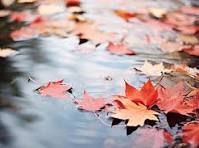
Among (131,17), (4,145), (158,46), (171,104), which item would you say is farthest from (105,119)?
(131,17)

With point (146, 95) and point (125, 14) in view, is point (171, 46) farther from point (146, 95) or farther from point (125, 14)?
point (146, 95)

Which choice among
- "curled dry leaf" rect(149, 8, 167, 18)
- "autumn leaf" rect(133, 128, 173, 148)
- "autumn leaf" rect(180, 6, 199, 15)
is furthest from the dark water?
"autumn leaf" rect(180, 6, 199, 15)

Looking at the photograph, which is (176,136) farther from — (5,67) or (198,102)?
(5,67)

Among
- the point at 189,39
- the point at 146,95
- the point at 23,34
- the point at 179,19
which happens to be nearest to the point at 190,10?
the point at 179,19

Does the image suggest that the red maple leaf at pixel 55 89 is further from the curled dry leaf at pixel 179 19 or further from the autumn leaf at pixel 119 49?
the curled dry leaf at pixel 179 19

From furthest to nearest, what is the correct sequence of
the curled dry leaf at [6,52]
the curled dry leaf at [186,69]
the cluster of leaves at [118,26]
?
1. the cluster of leaves at [118,26]
2. the curled dry leaf at [6,52]
3. the curled dry leaf at [186,69]

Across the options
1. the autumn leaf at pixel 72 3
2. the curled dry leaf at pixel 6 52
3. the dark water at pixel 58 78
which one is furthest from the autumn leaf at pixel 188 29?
the curled dry leaf at pixel 6 52
